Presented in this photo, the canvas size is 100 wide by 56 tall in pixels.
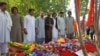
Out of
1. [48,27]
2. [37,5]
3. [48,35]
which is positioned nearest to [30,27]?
[48,27]

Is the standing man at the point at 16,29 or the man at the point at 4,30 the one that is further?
the standing man at the point at 16,29

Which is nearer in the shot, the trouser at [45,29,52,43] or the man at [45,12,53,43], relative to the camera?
the man at [45,12,53,43]

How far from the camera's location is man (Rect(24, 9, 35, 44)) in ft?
37.2

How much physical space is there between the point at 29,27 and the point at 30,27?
4cm

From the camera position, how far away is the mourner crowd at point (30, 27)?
8984mm

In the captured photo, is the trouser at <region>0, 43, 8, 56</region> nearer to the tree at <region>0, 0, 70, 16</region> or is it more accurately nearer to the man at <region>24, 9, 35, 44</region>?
the man at <region>24, 9, 35, 44</region>

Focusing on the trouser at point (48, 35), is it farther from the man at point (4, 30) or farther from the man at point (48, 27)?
the man at point (4, 30)

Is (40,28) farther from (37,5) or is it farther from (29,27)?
(37,5)

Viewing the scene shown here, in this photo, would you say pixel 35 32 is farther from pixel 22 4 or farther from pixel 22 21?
pixel 22 4

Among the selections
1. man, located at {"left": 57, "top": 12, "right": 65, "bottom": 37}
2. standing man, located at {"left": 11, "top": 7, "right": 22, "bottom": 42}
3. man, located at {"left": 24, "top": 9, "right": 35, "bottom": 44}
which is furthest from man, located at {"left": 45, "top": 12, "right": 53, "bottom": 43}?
standing man, located at {"left": 11, "top": 7, "right": 22, "bottom": 42}

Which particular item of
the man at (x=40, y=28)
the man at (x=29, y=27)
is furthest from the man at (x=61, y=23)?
the man at (x=29, y=27)

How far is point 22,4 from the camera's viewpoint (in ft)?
64.1

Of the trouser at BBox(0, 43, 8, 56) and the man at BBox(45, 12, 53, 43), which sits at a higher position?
the man at BBox(45, 12, 53, 43)

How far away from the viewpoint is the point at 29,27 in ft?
38.2
